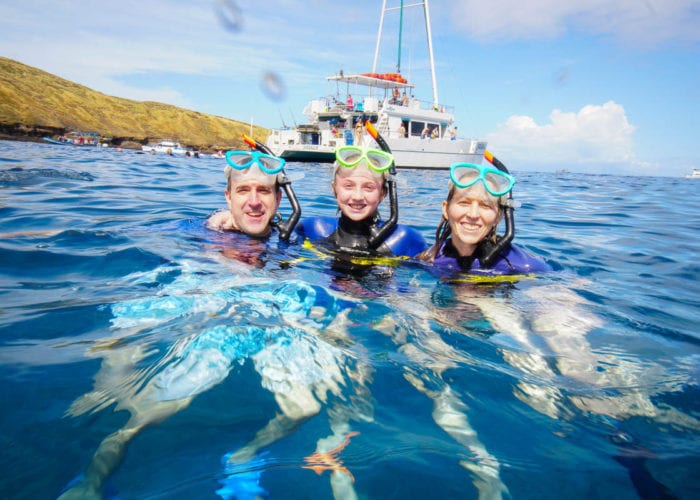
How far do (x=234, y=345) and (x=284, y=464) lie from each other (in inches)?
30.3

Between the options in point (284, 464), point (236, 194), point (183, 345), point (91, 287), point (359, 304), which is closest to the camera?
point (284, 464)

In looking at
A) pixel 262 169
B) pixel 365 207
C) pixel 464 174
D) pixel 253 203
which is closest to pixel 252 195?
pixel 253 203

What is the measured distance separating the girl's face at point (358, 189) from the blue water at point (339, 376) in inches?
22.7

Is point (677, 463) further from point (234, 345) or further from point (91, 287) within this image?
point (91, 287)

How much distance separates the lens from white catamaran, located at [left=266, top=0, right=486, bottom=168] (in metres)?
25.1

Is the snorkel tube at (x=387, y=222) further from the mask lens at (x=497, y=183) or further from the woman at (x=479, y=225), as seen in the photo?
the mask lens at (x=497, y=183)

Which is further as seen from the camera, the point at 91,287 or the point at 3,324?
the point at 91,287

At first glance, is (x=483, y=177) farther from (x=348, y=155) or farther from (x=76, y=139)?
(x=76, y=139)

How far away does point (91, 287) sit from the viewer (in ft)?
10.1

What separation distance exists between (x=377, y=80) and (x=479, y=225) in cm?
2683

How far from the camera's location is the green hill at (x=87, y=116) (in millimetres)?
42694

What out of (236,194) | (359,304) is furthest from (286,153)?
(359,304)

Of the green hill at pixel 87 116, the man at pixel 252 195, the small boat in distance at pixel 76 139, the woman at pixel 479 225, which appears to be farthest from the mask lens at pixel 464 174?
the green hill at pixel 87 116

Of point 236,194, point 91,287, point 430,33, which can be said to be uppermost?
point 430,33
